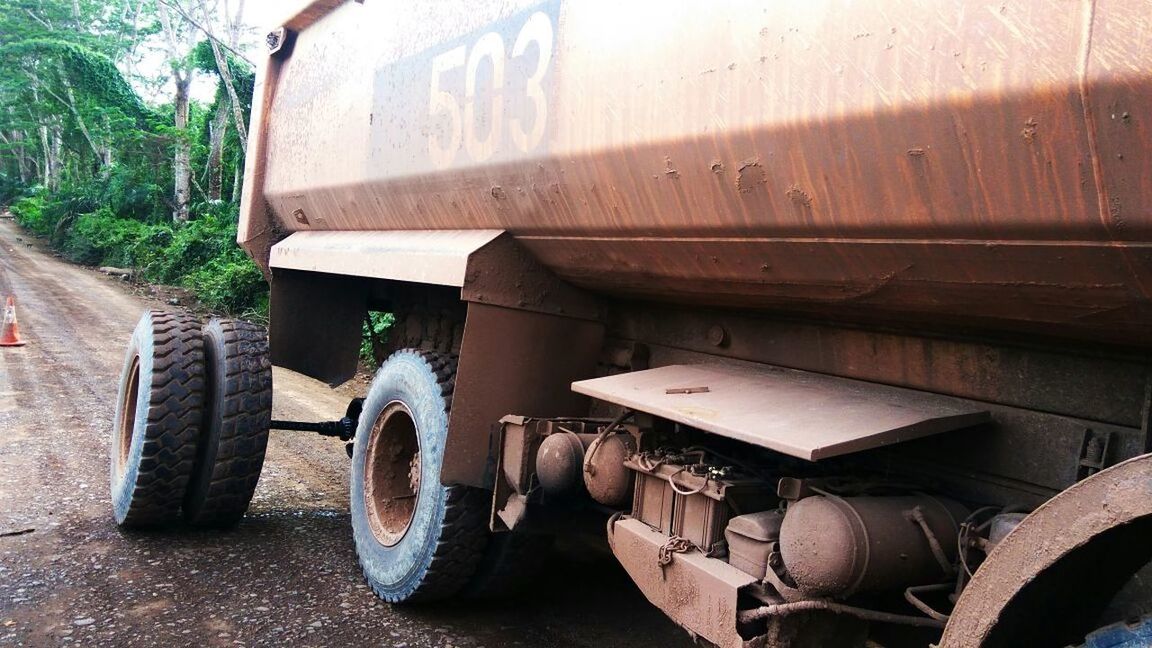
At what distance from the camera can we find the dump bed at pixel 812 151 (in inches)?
69.2

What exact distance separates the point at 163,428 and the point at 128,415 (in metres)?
1.03

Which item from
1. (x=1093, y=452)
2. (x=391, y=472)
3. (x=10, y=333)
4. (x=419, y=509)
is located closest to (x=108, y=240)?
(x=10, y=333)

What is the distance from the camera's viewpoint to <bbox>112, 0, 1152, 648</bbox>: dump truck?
1.83 meters

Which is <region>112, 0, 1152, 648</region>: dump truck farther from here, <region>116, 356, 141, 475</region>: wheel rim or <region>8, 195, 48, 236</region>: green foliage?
<region>8, 195, 48, 236</region>: green foliage

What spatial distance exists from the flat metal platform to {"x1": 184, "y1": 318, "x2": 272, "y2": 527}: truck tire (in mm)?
2447

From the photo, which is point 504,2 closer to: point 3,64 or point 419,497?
A: point 419,497

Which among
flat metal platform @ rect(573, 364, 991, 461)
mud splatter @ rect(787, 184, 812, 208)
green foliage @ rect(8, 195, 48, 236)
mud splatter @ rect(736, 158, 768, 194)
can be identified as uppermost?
mud splatter @ rect(736, 158, 768, 194)

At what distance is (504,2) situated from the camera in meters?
3.53

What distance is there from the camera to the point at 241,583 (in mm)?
4535

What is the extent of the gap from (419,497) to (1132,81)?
126 inches

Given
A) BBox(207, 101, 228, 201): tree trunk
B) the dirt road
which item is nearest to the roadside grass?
BBox(207, 101, 228, 201): tree trunk

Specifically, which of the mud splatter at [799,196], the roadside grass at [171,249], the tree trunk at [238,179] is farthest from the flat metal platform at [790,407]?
the tree trunk at [238,179]

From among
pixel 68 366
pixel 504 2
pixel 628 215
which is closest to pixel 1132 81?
pixel 628 215

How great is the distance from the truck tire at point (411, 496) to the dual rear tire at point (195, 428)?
0.79 meters
